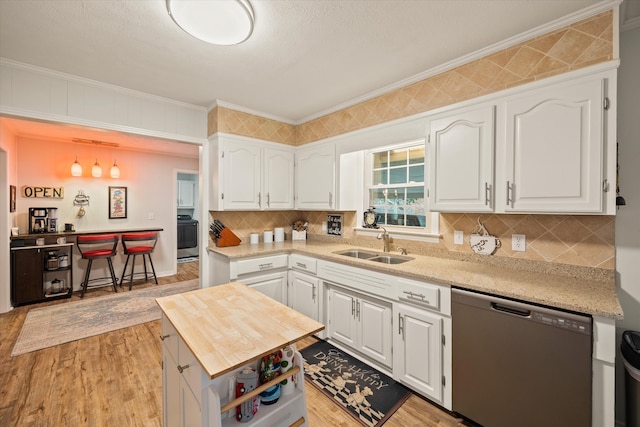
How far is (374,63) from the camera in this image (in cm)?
225

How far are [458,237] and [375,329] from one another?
1047 mm

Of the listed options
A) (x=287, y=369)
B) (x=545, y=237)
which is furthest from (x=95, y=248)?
(x=545, y=237)

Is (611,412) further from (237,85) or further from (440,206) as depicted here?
(237,85)

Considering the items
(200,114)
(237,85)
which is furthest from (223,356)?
(200,114)

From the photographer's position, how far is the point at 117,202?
4906mm

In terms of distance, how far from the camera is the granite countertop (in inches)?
53.3

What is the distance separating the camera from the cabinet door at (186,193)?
764 cm

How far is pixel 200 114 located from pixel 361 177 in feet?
6.81

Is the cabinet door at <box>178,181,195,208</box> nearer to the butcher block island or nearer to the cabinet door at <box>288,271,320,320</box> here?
the cabinet door at <box>288,271,320,320</box>

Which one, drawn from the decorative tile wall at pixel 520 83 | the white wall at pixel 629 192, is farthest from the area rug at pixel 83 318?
the white wall at pixel 629 192

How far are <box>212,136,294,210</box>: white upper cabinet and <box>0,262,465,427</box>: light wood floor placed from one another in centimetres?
168

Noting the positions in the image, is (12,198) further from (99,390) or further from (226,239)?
(99,390)

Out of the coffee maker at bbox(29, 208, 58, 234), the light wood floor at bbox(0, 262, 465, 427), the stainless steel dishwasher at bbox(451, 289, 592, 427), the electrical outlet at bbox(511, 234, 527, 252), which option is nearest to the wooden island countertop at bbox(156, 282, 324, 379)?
the light wood floor at bbox(0, 262, 465, 427)

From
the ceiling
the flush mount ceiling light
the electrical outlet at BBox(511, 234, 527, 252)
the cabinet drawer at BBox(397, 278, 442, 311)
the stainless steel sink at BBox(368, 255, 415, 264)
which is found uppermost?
the ceiling
